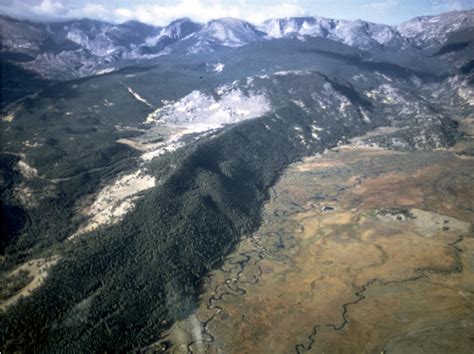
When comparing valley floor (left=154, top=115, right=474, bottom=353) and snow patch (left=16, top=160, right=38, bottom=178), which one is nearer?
valley floor (left=154, top=115, right=474, bottom=353)

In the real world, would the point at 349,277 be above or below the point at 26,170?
below

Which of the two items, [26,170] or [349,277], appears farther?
[26,170]

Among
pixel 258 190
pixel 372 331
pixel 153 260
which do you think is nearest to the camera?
pixel 372 331

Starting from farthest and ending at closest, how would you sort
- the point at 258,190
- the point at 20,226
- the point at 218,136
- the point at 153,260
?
the point at 218,136 → the point at 258,190 → the point at 20,226 → the point at 153,260

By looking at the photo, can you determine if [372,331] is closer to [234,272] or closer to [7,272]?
[234,272]

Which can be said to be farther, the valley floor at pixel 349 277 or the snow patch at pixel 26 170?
the snow patch at pixel 26 170

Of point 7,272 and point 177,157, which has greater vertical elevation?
point 177,157

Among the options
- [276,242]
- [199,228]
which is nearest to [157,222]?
[199,228]

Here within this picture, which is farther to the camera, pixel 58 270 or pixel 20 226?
pixel 20 226
